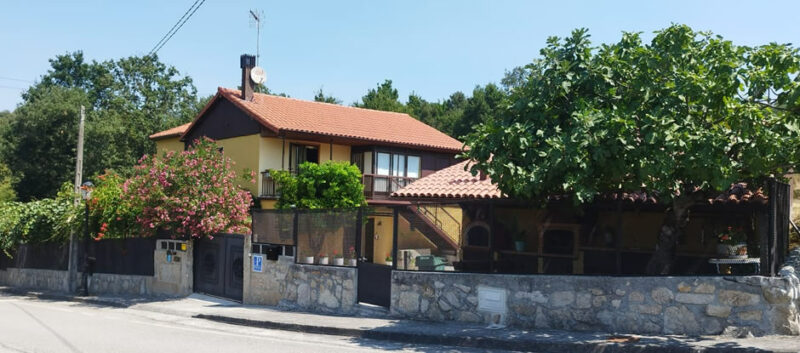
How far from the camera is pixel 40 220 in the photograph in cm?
2438

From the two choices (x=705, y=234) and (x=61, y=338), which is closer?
(x=61, y=338)

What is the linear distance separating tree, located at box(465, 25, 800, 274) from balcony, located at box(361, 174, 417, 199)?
682 inches

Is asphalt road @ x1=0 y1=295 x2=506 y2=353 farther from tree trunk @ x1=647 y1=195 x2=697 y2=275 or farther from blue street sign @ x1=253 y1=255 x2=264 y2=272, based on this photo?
tree trunk @ x1=647 y1=195 x2=697 y2=275

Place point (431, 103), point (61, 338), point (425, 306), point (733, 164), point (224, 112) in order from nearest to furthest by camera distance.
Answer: point (733, 164) → point (61, 338) → point (425, 306) → point (224, 112) → point (431, 103)

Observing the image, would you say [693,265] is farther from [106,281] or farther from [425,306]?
[106,281]

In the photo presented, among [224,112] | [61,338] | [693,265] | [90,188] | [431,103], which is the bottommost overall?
[61,338]

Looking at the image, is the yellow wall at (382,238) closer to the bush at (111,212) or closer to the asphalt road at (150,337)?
the asphalt road at (150,337)

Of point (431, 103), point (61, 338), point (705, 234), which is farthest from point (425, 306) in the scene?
point (431, 103)

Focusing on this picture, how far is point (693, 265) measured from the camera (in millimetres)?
12453

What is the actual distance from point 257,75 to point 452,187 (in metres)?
15.5

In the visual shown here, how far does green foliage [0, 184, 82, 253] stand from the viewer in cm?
2225

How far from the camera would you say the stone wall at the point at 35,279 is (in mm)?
23634

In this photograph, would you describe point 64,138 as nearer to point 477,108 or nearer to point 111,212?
point 111,212

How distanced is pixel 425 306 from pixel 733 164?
585 centimetres
